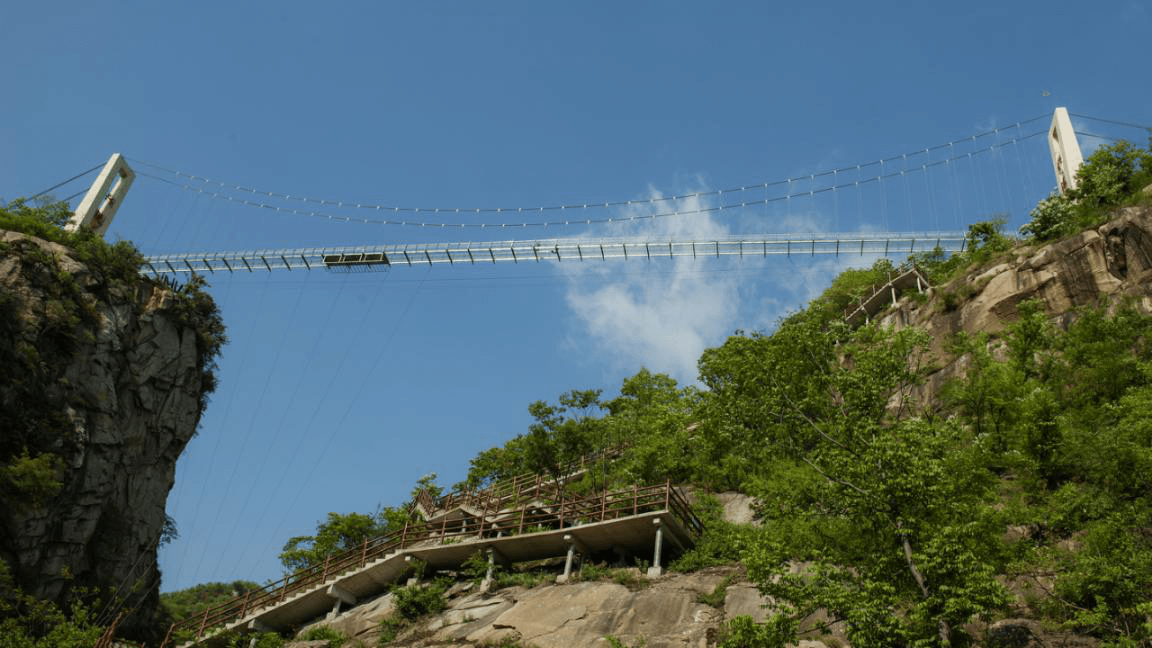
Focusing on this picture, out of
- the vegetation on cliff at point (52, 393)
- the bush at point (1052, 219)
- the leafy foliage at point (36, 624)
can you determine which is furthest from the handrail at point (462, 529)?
the bush at point (1052, 219)

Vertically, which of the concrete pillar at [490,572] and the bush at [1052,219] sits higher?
the bush at [1052,219]

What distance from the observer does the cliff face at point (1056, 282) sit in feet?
119

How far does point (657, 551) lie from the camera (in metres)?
27.1

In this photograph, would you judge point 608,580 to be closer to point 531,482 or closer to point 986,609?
point 986,609

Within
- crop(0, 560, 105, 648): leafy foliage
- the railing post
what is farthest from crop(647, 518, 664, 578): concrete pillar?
crop(0, 560, 105, 648): leafy foliage

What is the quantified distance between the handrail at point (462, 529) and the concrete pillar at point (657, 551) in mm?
981

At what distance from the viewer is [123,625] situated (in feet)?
128

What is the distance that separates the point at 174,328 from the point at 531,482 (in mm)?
20332

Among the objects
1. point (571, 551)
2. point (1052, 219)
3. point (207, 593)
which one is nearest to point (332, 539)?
point (571, 551)

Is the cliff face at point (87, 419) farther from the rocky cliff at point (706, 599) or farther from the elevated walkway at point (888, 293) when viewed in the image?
the elevated walkway at point (888, 293)

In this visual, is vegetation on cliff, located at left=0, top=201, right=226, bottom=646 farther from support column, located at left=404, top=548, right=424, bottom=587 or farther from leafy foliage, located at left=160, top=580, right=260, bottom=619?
leafy foliage, located at left=160, top=580, right=260, bottom=619

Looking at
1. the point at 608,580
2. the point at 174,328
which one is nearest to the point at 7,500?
the point at 174,328

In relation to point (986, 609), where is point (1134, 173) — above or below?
above

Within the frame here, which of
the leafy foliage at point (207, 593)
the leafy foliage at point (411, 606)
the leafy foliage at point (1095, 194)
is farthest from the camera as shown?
the leafy foliage at point (207, 593)
